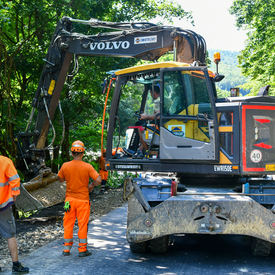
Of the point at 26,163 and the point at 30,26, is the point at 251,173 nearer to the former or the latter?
the point at 26,163

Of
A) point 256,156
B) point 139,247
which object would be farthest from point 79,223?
point 256,156

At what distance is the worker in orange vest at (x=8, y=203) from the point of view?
16.2ft

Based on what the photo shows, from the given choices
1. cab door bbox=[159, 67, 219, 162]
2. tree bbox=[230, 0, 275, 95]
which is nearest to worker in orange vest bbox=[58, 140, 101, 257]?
cab door bbox=[159, 67, 219, 162]

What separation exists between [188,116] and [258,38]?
1820 cm

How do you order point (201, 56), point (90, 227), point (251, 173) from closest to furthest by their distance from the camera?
1. point (251, 173)
2. point (201, 56)
3. point (90, 227)

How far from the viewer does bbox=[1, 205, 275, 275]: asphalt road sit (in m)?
5.18

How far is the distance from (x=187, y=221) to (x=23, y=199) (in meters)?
3.63

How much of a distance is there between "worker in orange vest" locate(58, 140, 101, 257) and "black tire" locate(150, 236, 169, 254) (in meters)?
0.99

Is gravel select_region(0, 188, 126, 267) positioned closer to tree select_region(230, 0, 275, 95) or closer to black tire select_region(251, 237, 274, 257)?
black tire select_region(251, 237, 274, 257)

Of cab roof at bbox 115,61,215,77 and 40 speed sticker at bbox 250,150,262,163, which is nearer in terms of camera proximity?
40 speed sticker at bbox 250,150,262,163

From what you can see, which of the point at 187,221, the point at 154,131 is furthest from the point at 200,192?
the point at 154,131

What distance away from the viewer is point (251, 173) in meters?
5.78

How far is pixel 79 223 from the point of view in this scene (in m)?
5.83

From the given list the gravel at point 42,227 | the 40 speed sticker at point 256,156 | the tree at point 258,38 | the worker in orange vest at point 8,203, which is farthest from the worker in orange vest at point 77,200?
the tree at point 258,38
